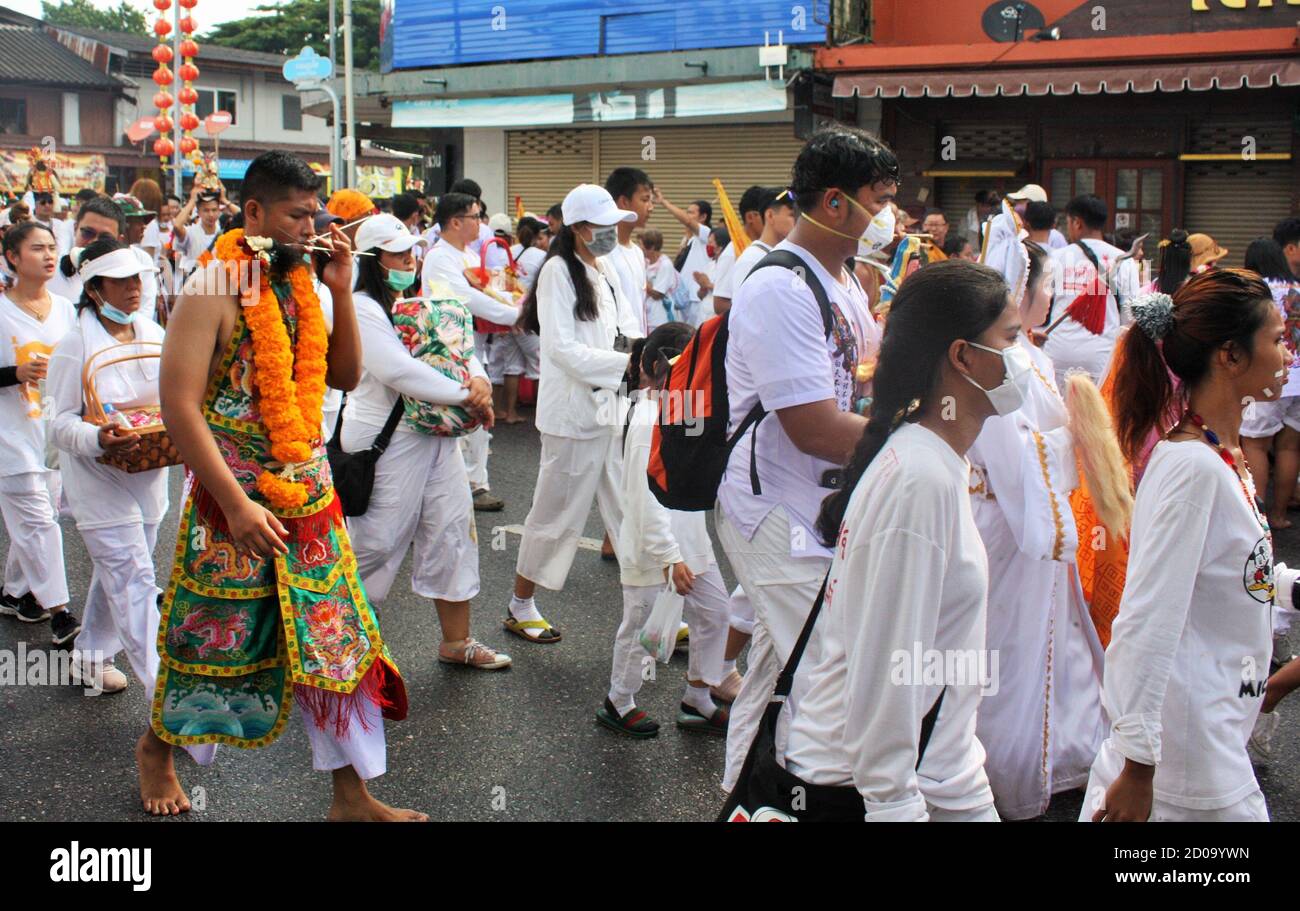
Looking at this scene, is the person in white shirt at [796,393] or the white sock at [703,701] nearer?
the person in white shirt at [796,393]

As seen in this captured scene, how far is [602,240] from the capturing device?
20.0 ft

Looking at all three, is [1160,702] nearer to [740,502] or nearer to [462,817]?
[740,502]

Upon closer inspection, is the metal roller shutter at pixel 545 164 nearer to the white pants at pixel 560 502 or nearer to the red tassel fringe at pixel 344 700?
the white pants at pixel 560 502

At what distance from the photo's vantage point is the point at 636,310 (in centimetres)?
663

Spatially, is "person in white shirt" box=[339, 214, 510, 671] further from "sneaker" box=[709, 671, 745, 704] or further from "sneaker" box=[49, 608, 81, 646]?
"sneaker" box=[49, 608, 81, 646]

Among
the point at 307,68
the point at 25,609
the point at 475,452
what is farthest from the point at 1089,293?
the point at 307,68

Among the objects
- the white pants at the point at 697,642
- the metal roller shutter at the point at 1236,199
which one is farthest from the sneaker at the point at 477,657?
the metal roller shutter at the point at 1236,199

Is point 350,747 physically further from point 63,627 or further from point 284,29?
point 284,29

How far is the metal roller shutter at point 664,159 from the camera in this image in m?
17.7

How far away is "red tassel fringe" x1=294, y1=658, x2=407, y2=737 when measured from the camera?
12.8 feet

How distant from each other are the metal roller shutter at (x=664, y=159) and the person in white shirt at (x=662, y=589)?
41.2 ft

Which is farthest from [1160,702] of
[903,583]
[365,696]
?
[365,696]

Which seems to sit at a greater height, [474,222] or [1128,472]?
[474,222]
